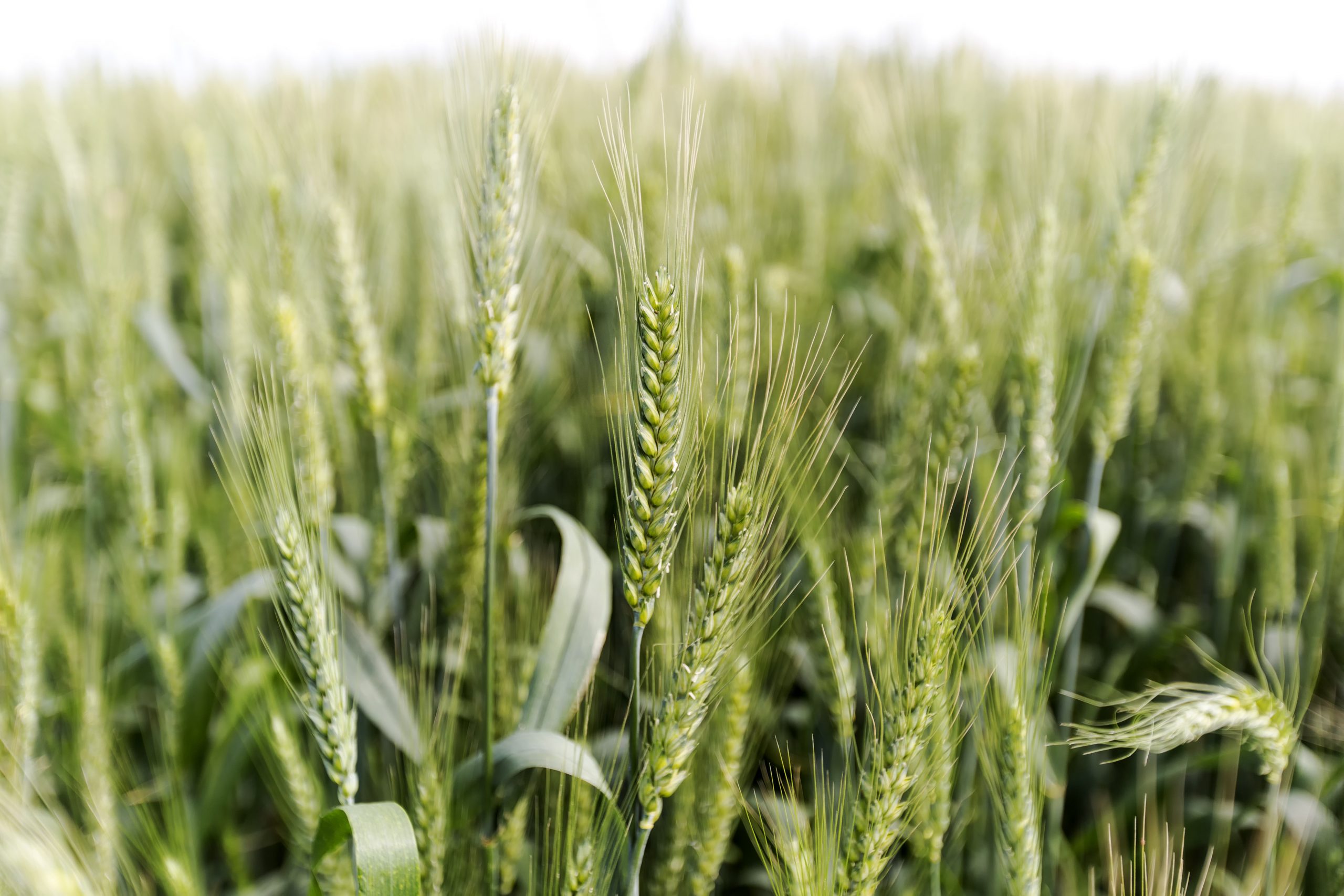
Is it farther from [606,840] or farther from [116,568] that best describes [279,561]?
[116,568]

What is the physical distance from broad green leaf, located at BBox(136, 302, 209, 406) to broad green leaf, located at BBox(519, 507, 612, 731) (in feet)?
5.43

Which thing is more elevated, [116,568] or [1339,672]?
[116,568]

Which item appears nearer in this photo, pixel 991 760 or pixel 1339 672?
pixel 991 760

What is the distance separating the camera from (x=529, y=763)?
38.3 inches

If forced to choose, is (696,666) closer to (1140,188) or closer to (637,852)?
(637,852)

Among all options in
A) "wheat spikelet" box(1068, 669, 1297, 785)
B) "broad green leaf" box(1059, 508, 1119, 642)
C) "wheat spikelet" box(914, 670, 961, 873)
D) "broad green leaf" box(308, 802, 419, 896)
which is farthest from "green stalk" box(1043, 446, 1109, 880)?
"broad green leaf" box(308, 802, 419, 896)

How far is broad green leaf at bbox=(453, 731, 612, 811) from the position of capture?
0.94 metres

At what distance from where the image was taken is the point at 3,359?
8.66 ft

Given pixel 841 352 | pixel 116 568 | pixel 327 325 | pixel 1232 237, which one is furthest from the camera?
pixel 1232 237

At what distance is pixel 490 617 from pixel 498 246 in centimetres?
47

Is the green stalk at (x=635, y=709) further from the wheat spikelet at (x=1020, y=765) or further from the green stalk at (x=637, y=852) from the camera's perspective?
the wheat spikelet at (x=1020, y=765)

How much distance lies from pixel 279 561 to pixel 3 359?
2455 mm

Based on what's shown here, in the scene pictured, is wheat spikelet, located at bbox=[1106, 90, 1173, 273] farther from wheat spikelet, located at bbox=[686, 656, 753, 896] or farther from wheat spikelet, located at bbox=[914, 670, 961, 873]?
wheat spikelet, located at bbox=[686, 656, 753, 896]

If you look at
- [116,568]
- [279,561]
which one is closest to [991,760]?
[279,561]
